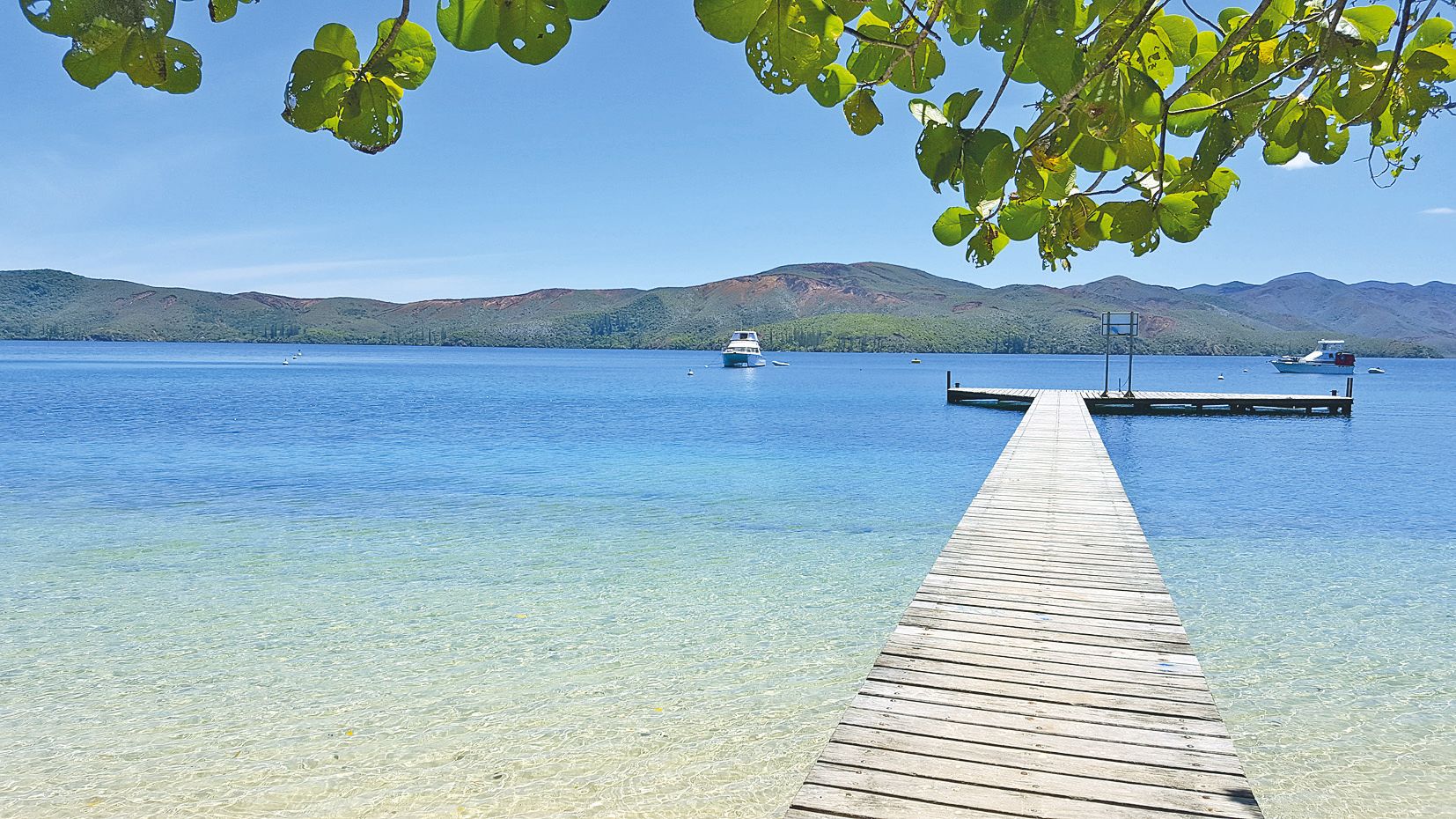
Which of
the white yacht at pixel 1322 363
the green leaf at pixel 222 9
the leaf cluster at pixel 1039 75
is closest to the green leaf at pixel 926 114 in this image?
the leaf cluster at pixel 1039 75

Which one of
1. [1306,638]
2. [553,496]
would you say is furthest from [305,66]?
[553,496]

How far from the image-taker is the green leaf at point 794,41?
117cm

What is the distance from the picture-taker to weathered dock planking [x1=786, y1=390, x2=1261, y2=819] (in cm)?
341

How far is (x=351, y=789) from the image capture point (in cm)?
550

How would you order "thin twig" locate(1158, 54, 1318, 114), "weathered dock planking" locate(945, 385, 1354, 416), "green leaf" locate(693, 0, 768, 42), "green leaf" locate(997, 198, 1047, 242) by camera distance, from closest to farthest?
"green leaf" locate(693, 0, 768, 42) → "thin twig" locate(1158, 54, 1318, 114) → "green leaf" locate(997, 198, 1047, 242) → "weathered dock planking" locate(945, 385, 1354, 416)

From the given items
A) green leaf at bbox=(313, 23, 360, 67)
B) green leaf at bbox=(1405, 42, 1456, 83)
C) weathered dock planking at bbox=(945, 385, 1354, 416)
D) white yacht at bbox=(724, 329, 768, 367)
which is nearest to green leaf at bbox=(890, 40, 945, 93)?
green leaf at bbox=(1405, 42, 1456, 83)

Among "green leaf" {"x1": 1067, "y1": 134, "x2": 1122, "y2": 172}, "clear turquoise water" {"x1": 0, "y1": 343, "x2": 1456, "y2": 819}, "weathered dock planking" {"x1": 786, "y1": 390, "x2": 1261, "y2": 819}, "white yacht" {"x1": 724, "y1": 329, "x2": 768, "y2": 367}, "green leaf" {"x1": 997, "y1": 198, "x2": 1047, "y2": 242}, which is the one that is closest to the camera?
"green leaf" {"x1": 1067, "y1": 134, "x2": 1122, "y2": 172}

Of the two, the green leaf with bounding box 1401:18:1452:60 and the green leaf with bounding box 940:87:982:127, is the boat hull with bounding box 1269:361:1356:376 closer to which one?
the green leaf with bounding box 1401:18:1452:60

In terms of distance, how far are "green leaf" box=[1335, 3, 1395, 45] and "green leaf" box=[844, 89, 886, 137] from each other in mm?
796

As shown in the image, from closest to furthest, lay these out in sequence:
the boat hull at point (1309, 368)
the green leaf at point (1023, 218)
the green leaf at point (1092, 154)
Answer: the green leaf at point (1092, 154) < the green leaf at point (1023, 218) < the boat hull at point (1309, 368)

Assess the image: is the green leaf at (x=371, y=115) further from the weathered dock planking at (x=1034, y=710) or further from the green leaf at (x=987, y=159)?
the weathered dock planking at (x=1034, y=710)

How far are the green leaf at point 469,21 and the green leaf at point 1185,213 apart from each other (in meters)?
1.33

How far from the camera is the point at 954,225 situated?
1.84m

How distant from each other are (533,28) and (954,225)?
1.08 m
